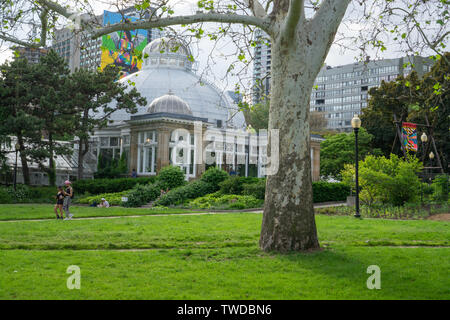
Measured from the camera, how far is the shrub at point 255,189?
80.8 feet

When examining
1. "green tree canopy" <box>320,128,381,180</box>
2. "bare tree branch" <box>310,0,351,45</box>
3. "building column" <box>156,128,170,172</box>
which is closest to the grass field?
"bare tree branch" <box>310,0,351,45</box>

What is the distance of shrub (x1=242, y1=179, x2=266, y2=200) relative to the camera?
970 inches

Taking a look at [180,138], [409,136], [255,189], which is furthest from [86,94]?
[409,136]

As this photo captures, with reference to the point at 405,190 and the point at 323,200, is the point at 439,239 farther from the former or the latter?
the point at 323,200

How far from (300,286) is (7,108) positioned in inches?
1153

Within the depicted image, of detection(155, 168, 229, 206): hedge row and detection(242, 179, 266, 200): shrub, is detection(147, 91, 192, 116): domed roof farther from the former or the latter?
detection(242, 179, 266, 200): shrub

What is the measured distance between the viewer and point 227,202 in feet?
79.0

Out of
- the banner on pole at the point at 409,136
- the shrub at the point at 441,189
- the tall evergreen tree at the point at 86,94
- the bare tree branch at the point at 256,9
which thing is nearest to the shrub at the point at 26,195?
the tall evergreen tree at the point at 86,94

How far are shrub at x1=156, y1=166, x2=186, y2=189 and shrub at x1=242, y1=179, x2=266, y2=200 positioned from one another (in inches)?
197

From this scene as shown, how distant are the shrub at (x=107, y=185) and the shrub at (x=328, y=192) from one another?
10999mm

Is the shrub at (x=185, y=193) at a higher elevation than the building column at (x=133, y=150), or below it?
below

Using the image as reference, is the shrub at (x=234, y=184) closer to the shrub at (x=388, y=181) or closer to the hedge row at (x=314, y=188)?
the hedge row at (x=314, y=188)

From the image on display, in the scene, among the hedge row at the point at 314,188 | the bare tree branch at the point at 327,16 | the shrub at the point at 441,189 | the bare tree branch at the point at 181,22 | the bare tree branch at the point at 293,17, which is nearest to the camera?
the bare tree branch at the point at 293,17

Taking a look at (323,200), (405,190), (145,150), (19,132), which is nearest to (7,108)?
(19,132)
